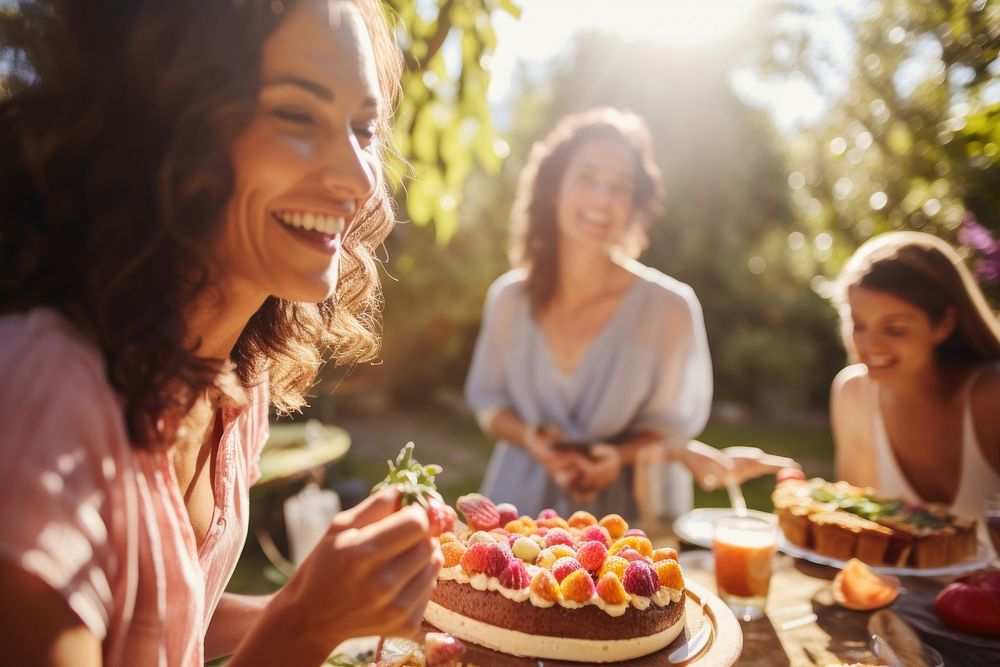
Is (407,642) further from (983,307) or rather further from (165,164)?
(983,307)

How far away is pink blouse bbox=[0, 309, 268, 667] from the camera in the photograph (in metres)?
0.85

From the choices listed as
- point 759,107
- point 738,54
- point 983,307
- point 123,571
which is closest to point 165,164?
point 123,571

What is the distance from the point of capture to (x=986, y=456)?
8.45 feet

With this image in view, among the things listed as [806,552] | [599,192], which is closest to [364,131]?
[806,552]

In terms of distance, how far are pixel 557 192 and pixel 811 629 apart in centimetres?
244

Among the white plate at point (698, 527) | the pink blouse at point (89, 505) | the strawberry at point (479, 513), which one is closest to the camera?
the pink blouse at point (89, 505)

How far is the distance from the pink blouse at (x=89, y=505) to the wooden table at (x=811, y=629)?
1204 mm

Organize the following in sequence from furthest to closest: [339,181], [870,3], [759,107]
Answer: [759,107], [870,3], [339,181]

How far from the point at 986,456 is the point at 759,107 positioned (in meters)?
11.3

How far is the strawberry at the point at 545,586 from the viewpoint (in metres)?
1.53

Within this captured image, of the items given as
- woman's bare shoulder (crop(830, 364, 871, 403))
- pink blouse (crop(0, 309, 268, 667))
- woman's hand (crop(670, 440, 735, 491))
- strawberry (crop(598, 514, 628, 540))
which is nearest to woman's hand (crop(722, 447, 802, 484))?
woman's hand (crop(670, 440, 735, 491))

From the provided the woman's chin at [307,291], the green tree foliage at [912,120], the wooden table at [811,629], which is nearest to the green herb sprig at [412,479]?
the woman's chin at [307,291]

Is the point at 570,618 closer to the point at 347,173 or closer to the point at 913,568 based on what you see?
the point at 347,173

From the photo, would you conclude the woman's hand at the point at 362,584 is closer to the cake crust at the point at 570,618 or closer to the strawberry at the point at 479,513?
the cake crust at the point at 570,618
